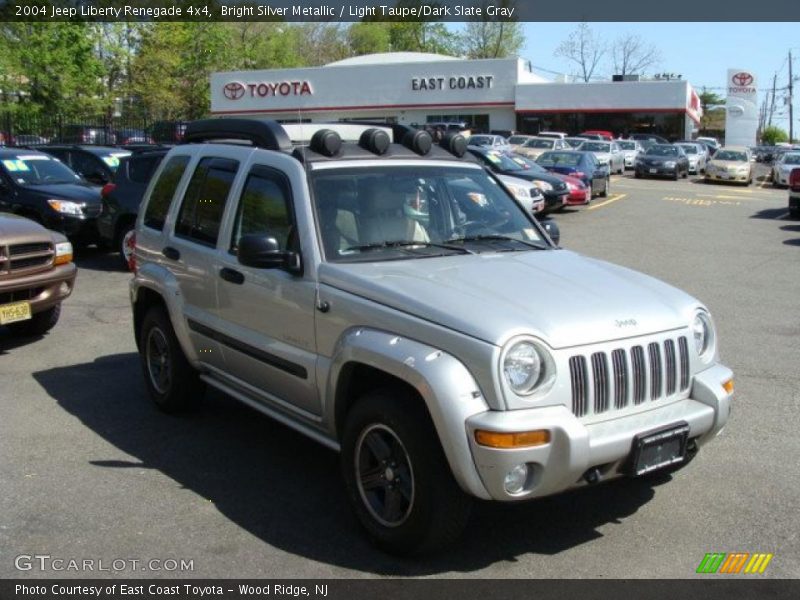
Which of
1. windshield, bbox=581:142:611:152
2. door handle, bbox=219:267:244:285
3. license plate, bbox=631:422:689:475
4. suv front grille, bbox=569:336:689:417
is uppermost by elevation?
door handle, bbox=219:267:244:285

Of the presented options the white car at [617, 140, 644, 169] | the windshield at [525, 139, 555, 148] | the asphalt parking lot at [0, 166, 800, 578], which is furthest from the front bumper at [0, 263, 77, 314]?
the white car at [617, 140, 644, 169]

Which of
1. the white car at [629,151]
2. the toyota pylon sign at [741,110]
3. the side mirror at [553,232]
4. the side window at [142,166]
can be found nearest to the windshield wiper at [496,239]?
the side mirror at [553,232]

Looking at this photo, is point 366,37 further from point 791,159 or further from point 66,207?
point 66,207

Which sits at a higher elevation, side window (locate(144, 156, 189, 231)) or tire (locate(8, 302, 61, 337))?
side window (locate(144, 156, 189, 231))

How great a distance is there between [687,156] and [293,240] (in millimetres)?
37186

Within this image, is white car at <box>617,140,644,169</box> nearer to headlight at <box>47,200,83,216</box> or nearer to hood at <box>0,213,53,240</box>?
headlight at <box>47,200,83,216</box>

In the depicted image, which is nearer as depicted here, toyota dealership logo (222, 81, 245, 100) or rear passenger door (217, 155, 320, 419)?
rear passenger door (217, 155, 320, 419)

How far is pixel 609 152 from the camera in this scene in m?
36.8

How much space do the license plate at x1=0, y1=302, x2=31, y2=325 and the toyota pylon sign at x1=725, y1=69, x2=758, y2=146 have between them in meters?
62.2

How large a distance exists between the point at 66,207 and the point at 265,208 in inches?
375

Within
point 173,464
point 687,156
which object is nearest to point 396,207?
point 173,464

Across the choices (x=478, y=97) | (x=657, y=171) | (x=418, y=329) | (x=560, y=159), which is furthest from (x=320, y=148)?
(x=478, y=97)

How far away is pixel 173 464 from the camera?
5.53m

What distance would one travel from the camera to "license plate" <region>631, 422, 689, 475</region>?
13.3 feet
